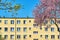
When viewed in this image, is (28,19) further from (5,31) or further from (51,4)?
(51,4)

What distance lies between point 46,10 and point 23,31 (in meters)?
60.0

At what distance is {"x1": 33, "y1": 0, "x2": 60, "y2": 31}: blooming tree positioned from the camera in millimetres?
24984

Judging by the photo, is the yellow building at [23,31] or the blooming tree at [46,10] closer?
the blooming tree at [46,10]

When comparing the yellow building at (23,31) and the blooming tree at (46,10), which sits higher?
the blooming tree at (46,10)

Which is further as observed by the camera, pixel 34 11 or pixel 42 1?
pixel 34 11

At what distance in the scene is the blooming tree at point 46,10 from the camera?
2498cm

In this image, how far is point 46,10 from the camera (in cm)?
2588

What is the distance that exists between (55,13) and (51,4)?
3.71 ft

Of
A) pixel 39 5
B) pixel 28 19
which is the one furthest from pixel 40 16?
pixel 28 19

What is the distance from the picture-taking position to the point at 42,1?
2683 centimetres

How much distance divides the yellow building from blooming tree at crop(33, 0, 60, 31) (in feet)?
185

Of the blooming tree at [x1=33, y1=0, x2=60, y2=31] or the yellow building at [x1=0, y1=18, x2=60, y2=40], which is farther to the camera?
the yellow building at [x1=0, y1=18, x2=60, y2=40]

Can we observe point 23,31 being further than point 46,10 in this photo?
Yes

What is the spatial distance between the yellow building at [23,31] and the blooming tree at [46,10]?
5626 centimetres
